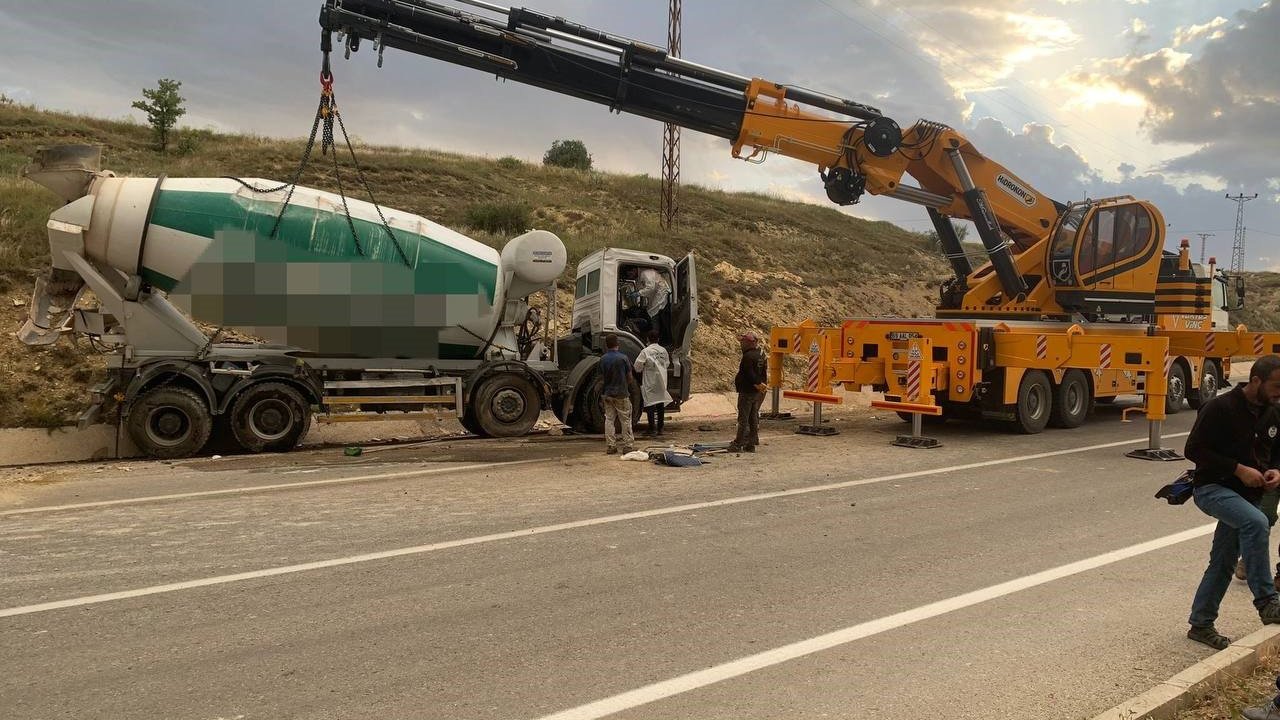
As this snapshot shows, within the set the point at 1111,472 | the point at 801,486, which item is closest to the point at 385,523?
the point at 801,486

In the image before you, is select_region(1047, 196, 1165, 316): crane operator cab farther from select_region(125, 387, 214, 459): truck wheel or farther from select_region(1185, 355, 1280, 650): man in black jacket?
select_region(125, 387, 214, 459): truck wheel

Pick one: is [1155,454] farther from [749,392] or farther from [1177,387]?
[1177,387]

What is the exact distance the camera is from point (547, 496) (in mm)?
8102

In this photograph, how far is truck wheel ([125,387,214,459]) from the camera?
10344 millimetres

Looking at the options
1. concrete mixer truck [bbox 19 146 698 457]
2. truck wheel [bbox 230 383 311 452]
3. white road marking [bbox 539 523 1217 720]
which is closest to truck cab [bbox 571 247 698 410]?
concrete mixer truck [bbox 19 146 698 457]

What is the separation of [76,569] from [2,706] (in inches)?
87.1

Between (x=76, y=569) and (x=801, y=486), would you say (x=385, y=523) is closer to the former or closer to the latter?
(x=76, y=569)

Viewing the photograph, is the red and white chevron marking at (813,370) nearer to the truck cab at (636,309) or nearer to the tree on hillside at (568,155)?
the truck cab at (636,309)

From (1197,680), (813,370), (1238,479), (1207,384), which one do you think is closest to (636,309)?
(813,370)

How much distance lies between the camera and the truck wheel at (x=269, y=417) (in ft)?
35.6

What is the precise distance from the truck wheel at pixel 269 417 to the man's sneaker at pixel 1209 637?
1001 cm

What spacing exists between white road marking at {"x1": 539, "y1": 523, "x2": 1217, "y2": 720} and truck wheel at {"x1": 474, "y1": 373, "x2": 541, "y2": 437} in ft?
26.7

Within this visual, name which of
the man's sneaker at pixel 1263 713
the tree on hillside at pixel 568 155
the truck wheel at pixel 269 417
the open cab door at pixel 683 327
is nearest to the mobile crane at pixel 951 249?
the open cab door at pixel 683 327

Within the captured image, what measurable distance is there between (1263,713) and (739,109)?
10.9 m
